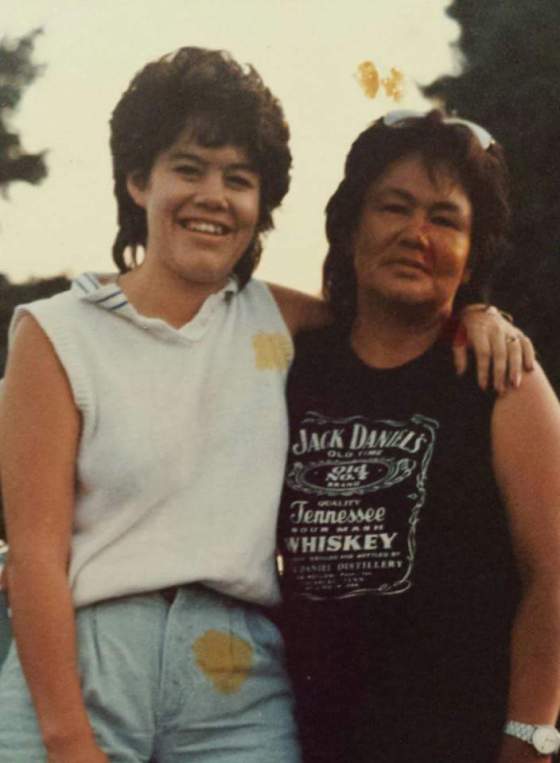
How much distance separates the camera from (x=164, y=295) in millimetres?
1825

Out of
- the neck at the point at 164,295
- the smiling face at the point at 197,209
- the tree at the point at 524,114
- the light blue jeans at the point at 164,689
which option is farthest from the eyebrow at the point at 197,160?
the tree at the point at 524,114

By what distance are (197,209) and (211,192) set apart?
0.03 metres

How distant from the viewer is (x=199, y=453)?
1749 millimetres

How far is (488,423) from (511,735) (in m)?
0.47

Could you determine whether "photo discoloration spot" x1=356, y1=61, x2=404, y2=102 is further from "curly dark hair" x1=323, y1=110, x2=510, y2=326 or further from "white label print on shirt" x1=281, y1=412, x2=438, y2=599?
"white label print on shirt" x1=281, y1=412, x2=438, y2=599

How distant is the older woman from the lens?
5.76ft

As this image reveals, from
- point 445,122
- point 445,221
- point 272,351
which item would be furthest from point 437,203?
point 272,351

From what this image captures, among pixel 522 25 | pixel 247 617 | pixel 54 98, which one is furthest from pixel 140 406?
pixel 522 25

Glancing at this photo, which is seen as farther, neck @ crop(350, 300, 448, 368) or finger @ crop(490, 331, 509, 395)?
neck @ crop(350, 300, 448, 368)

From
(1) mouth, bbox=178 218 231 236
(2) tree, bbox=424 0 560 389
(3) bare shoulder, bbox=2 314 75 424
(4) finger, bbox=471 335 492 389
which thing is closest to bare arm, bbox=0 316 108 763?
(3) bare shoulder, bbox=2 314 75 424

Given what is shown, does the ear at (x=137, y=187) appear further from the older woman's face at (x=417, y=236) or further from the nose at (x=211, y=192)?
the older woman's face at (x=417, y=236)

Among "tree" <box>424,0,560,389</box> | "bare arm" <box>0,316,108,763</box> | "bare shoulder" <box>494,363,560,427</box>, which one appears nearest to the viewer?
"bare arm" <box>0,316,108,763</box>

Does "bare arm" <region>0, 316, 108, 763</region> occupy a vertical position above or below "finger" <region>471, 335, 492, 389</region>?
below

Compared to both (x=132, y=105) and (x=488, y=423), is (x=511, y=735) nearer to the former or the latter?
(x=488, y=423)
